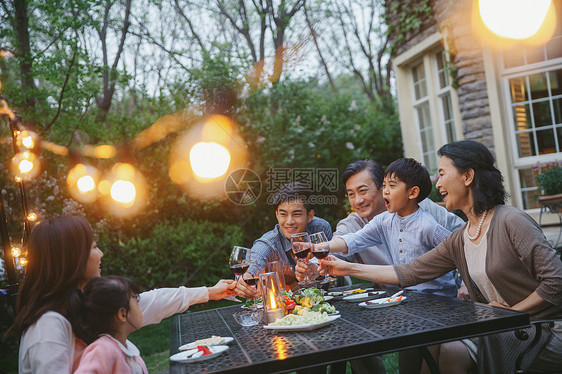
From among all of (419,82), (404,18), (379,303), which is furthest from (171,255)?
(379,303)

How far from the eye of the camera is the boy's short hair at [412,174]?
10.5 feet

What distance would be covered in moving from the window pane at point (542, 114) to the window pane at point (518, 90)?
22cm

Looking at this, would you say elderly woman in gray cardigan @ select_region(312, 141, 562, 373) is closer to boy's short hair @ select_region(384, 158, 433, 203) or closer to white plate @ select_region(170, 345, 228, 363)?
boy's short hair @ select_region(384, 158, 433, 203)

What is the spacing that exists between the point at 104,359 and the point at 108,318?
0.61ft

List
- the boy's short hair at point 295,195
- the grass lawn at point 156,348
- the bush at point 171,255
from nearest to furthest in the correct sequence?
the boy's short hair at point 295,195
the grass lawn at point 156,348
the bush at point 171,255

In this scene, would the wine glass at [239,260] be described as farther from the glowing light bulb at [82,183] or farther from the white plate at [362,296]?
the glowing light bulb at [82,183]

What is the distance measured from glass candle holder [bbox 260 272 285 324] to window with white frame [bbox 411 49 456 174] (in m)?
6.91

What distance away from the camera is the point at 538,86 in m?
7.96

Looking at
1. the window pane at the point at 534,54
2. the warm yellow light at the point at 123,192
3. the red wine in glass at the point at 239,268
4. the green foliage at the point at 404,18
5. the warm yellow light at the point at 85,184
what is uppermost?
the green foliage at the point at 404,18

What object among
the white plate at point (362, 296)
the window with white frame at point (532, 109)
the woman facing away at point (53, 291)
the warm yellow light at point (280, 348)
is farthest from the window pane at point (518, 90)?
the woman facing away at point (53, 291)

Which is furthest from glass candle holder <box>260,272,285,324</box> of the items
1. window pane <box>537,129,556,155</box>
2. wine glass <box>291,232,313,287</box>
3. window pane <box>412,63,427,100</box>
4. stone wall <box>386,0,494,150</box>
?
window pane <box>412,63,427,100</box>

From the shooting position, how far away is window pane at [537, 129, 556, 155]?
791 centimetres

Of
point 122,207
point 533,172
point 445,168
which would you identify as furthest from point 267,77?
point 445,168

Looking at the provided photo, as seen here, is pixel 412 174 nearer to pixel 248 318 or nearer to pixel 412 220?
pixel 412 220
